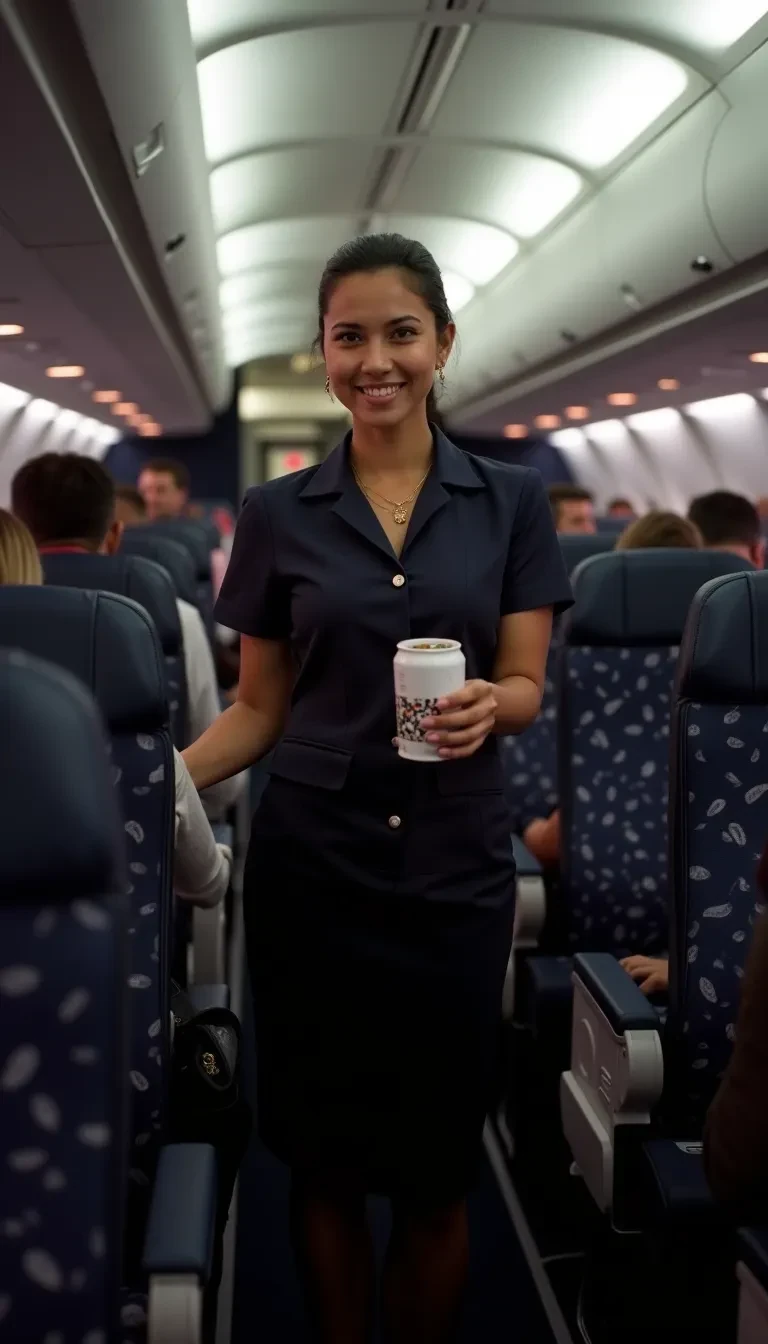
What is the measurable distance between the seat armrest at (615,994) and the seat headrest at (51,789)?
4.46 ft

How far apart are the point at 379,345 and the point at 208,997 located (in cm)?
125

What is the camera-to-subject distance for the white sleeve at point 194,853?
2.27 m

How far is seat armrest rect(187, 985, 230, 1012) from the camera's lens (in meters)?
2.41

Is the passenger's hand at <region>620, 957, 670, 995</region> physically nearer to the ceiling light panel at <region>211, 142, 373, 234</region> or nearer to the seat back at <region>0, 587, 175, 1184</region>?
the seat back at <region>0, 587, 175, 1184</region>

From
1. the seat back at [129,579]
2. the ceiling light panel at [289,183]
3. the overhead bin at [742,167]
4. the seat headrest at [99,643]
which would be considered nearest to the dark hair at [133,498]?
the ceiling light panel at [289,183]

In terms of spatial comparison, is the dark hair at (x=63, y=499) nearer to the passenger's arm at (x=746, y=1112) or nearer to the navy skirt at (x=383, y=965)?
the navy skirt at (x=383, y=965)

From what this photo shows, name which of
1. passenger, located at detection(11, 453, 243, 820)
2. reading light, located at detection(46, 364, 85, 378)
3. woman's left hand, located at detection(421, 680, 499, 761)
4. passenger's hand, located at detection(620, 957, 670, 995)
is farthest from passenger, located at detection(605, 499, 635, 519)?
woman's left hand, located at detection(421, 680, 499, 761)

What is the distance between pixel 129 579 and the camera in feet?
10.2

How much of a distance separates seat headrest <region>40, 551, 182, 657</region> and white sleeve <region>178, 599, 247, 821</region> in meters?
0.41

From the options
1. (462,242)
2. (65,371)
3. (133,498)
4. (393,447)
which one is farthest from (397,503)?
(462,242)

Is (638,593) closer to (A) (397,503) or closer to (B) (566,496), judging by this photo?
(A) (397,503)

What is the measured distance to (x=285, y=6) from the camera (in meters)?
4.71

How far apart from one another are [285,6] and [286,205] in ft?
12.1

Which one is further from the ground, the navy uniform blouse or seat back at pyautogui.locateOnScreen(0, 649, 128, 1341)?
the navy uniform blouse
